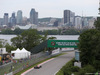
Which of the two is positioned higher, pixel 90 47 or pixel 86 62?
pixel 90 47

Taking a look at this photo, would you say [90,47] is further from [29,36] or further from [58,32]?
[58,32]

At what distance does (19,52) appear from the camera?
114 feet

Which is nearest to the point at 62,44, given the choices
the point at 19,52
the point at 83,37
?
the point at 19,52

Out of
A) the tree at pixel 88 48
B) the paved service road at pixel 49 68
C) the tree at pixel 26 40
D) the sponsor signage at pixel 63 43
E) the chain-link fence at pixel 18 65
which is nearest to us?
the chain-link fence at pixel 18 65

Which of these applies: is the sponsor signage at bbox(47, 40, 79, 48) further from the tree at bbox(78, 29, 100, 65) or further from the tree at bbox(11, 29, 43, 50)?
the tree at bbox(78, 29, 100, 65)

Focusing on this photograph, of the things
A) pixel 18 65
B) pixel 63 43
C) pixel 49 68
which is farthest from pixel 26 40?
pixel 18 65

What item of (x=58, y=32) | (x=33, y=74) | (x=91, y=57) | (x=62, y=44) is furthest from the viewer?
(x=58, y=32)

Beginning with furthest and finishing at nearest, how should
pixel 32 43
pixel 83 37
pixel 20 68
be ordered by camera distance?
pixel 32 43 → pixel 83 37 → pixel 20 68

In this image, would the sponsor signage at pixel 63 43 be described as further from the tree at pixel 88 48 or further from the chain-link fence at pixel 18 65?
the tree at pixel 88 48

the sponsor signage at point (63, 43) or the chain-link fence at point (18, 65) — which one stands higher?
the sponsor signage at point (63, 43)

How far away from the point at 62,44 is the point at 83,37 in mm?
11340

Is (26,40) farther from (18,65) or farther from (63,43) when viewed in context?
(18,65)

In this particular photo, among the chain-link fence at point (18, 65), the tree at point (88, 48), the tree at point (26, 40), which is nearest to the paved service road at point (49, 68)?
the chain-link fence at point (18, 65)

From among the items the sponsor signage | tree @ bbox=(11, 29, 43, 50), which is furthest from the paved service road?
tree @ bbox=(11, 29, 43, 50)
